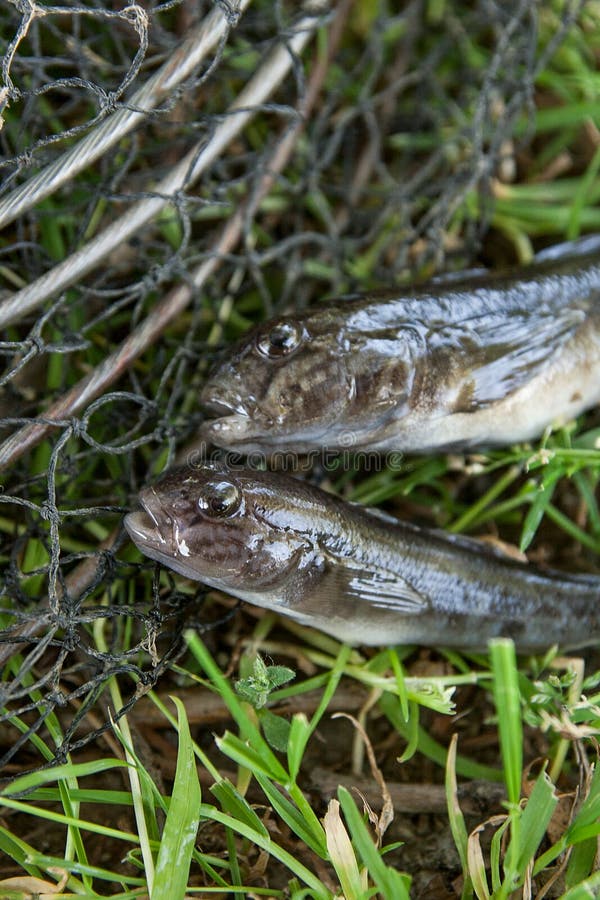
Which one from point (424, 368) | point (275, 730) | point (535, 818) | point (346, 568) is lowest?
point (535, 818)

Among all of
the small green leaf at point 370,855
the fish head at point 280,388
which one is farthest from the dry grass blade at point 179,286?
the small green leaf at point 370,855

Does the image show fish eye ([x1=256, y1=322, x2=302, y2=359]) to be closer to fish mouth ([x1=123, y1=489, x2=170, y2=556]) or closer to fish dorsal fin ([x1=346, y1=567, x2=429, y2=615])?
fish mouth ([x1=123, y1=489, x2=170, y2=556])

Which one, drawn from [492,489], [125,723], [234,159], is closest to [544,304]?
[492,489]

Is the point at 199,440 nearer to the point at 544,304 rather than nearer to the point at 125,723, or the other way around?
the point at 125,723

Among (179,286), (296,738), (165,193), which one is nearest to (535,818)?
(296,738)

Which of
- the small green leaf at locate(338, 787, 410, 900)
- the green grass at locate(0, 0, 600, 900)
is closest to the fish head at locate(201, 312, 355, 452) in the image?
the green grass at locate(0, 0, 600, 900)

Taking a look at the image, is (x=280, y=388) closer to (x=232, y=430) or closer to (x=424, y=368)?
(x=232, y=430)

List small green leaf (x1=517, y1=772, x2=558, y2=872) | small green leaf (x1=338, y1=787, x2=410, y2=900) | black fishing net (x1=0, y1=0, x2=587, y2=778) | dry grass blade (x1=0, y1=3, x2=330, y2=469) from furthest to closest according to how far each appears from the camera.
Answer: dry grass blade (x1=0, y1=3, x2=330, y2=469)
black fishing net (x1=0, y1=0, x2=587, y2=778)
small green leaf (x1=517, y1=772, x2=558, y2=872)
small green leaf (x1=338, y1=787, x2=410, y2=900)
